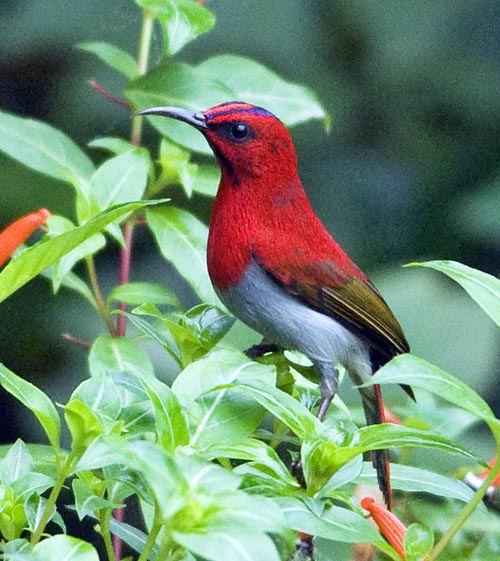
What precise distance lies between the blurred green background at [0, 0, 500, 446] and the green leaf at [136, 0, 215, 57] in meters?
1.68

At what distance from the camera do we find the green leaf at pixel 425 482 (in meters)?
1.45

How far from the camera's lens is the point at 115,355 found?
209cm

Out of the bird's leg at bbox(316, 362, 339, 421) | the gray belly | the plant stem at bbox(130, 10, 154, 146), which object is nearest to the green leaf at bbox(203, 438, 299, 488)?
the bird's leg at bbox(316, 362, 339, 421)

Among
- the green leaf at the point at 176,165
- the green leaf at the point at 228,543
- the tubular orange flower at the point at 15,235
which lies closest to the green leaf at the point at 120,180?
the green leaf at the point at 176,165

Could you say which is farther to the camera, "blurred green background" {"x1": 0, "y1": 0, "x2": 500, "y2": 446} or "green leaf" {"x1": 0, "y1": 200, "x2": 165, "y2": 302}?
"blurred green background" {"x1": 0, "y1": 0, "x2": 500, "y2": 446}

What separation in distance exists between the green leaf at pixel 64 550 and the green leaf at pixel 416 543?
36 cm

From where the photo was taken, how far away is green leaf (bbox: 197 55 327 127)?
2.68 metres

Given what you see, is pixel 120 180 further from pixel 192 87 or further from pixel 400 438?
pixel 400 438

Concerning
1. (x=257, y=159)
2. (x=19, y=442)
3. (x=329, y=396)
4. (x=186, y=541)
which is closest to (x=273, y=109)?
(x=257, y=159)

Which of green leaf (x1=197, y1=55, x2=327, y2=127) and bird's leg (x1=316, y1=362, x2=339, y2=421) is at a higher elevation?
green leaf (x1=197, y1=55, x2=327, y2=127)

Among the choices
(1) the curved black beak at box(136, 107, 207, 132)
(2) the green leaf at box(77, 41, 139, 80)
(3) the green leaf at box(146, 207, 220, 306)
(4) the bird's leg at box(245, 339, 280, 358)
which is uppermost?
(2) the green leaf at box(77, 41, 139, 80)

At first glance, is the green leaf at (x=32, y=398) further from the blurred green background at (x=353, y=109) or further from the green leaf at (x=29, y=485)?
the blurred green background at (x=353, y=109)

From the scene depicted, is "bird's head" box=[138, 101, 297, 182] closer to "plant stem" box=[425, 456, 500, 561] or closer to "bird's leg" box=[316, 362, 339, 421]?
"bird's leg" box=[316, 362, 339, 421]

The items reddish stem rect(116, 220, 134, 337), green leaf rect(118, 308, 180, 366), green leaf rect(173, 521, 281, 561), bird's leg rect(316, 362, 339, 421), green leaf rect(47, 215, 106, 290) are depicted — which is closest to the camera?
green leaf rect(173, 521, 281, 561)
